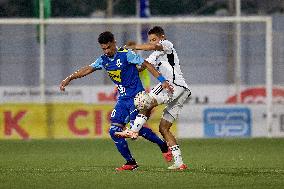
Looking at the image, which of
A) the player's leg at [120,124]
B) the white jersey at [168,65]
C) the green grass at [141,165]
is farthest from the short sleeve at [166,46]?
the green grass at [141,165]

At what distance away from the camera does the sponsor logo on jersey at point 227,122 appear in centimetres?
2547

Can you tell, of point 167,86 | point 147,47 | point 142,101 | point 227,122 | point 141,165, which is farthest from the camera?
point 227,122

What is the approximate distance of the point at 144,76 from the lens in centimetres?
2611

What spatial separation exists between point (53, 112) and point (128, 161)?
9778 mm

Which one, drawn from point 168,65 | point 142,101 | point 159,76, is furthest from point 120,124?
point 168,65

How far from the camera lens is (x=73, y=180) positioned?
1405 centimetres

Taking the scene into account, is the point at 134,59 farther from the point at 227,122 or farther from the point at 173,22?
the point at 227,122

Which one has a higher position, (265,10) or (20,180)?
(265,10)

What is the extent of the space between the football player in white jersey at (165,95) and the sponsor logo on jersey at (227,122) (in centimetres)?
939

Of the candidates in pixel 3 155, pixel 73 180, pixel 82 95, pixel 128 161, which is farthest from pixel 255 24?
pixel 73 180

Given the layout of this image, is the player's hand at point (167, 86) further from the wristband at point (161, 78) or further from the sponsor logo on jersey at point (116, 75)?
the sponsor logo on jersey at point (116, 75)

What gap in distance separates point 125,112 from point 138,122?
1.42 ft

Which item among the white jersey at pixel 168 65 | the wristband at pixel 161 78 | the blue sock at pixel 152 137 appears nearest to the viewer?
the wristband at pixel 161 78

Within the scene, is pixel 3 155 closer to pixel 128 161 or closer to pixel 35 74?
pixel 128 161
